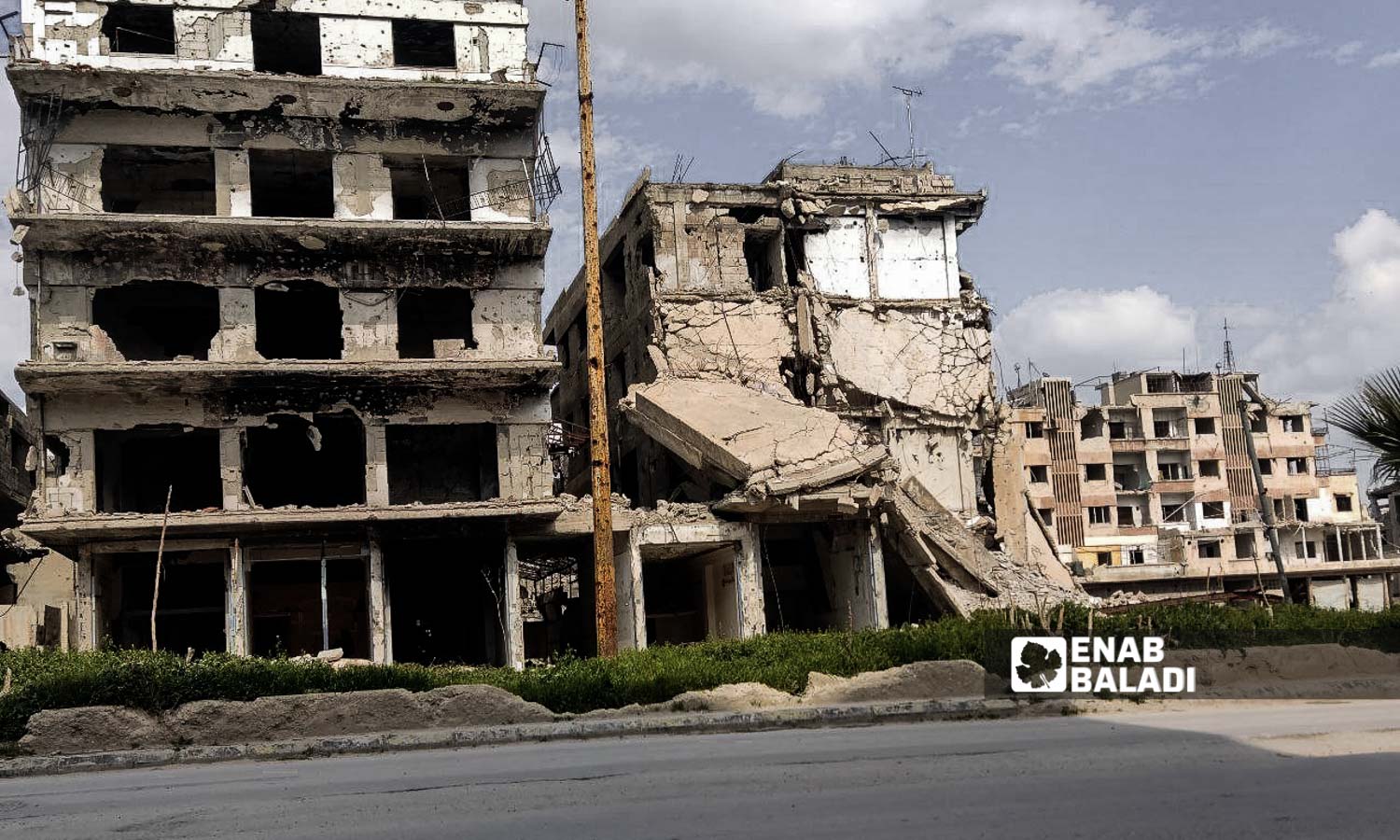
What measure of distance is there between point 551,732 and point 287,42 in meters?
20.8

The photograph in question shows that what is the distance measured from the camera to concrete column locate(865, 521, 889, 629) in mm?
27766

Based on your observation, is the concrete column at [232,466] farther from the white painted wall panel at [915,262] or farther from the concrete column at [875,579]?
the white painted wall panel at [915,262]

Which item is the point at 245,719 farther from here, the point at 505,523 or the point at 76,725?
the point at 505,523

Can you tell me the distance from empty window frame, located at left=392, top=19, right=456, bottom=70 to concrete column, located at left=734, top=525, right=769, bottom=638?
13.2 metres

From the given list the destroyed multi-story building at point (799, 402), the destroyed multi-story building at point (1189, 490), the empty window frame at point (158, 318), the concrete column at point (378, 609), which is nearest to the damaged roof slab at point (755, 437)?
the destroyed multi-story building at point (799, 402)

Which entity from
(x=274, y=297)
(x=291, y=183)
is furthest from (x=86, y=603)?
(x=291, y=183)

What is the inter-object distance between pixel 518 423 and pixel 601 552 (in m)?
7.90

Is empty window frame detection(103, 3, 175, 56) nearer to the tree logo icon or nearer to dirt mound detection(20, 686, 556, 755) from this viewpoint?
dirt mound detection(20, 686, 556, 755)

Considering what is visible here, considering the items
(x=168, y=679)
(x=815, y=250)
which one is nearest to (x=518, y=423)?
(x=815, y=250)

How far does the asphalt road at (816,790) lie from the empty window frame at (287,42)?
66.2ft

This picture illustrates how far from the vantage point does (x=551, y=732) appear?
48.2 ft

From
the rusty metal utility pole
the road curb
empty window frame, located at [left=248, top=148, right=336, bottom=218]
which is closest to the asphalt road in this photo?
the road curb

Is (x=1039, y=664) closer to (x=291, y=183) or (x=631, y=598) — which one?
(x=631, y=598)

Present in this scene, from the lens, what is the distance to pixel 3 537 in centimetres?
2730
